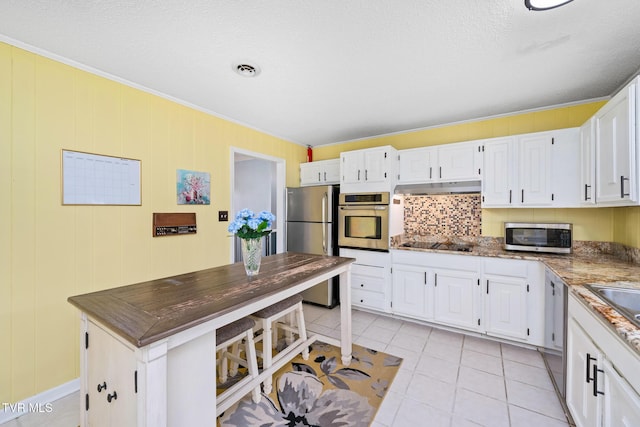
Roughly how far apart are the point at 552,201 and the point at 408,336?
199 centimetres

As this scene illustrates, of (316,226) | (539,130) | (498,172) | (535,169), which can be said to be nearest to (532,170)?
(535,169)

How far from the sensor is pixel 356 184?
3463mm

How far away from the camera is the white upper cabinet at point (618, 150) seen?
1.55m

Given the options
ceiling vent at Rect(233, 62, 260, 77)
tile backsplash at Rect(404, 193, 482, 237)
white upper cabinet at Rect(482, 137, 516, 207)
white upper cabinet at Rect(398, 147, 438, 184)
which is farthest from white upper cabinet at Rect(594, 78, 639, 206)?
ceiling vent at Rect(233, 62, 260, 77)

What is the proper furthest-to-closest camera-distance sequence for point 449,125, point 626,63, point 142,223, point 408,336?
point 449,125 → point 408,336 → point 142,223 → point 626,63

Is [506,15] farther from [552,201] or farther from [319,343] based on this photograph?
[319,343]

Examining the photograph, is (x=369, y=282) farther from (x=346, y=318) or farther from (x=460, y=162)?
(x=460, y=162)

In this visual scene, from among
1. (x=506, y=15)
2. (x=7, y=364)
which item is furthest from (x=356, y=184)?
(x=7, y=364)

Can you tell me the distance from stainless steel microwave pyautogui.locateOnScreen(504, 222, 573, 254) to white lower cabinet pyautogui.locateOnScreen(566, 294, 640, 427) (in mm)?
1306

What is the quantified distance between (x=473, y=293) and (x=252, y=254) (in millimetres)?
2350

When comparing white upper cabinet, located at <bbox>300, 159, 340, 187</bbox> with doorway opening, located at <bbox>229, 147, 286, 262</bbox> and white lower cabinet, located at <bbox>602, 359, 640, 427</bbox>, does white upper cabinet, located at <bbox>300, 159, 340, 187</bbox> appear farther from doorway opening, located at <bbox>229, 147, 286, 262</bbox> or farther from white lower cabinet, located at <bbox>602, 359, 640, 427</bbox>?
white lower cabinet, located at <bbox>602, 359, 640, 427</bbox>

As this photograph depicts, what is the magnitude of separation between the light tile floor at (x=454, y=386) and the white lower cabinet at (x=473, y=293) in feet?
0.65

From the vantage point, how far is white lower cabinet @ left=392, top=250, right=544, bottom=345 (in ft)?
8.05

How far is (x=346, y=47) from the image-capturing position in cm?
179
